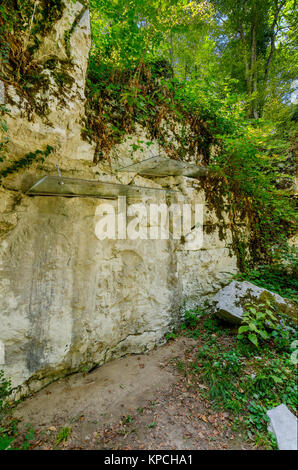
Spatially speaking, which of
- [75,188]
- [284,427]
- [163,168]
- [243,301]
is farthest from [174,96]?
[284,427]

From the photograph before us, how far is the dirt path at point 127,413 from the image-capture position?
2074 millimetres

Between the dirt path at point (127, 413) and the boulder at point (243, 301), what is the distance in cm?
125

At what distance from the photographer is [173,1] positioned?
382 cm

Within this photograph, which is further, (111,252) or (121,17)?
(121,17)

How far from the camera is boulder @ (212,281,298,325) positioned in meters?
3.30

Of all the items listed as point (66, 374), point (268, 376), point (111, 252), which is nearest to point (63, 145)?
point (111, 252)

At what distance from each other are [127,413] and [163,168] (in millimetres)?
3801

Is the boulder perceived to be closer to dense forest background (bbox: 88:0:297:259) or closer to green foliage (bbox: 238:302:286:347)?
green foliage (bbox: 238:302:286:347)

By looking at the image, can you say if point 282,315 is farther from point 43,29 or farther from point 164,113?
point 43,29

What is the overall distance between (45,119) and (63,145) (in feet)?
1.18

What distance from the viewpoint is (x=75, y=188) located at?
2.62 m

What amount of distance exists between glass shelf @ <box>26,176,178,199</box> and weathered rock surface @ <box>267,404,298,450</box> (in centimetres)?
321

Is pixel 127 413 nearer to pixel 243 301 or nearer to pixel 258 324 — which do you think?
pixel 258 324

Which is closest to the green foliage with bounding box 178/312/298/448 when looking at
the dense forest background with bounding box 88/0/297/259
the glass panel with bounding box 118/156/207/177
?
the dense forest background with bounding box 88/0/297/259
